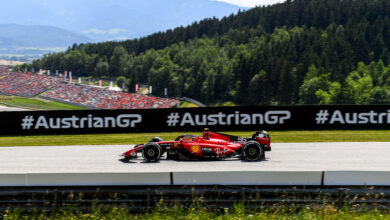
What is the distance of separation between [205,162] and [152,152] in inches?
60.7

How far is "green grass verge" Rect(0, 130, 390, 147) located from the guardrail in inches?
382

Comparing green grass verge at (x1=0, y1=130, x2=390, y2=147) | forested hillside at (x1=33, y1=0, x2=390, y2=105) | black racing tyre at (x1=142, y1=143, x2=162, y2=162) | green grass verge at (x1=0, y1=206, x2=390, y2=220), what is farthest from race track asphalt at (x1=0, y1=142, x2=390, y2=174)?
forested hillside at (x1=33, y1=0, x2=390, y2=105)

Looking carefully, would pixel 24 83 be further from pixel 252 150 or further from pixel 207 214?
pixel 207 214

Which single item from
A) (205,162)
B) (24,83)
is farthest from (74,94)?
(205,162)

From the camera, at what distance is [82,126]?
19328mm

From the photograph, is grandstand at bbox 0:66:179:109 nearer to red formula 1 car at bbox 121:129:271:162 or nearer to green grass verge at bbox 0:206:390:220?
red formula 1 car at bbox 121:129:271:162

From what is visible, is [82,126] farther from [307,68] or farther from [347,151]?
[307,68]

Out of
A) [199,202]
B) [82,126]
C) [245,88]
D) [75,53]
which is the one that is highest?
[75,53]

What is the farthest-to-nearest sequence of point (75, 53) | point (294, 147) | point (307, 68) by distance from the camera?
1. point (75, 53)
2. point (307, 68)
3. point (294, 147)

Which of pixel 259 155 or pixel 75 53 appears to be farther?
pixel 75 53

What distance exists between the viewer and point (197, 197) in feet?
24.3

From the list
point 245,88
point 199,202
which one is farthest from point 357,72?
point 199,202

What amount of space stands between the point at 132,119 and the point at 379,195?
1366 centimetres

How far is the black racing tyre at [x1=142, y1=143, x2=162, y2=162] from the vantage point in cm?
1209
